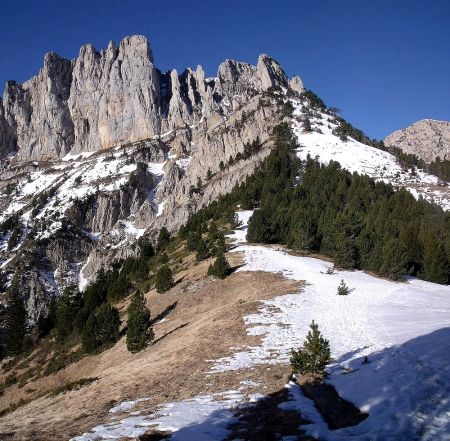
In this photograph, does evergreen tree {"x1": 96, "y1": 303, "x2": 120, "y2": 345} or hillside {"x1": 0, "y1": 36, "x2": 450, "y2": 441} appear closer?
hillside {"x1": 0, "y1": 36, "x2": 450, "y2": 441}

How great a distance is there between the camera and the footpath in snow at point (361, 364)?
8.13 m

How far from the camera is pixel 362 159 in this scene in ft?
296

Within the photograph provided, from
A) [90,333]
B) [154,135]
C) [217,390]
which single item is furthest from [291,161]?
[154,135]

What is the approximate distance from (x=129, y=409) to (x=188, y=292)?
22328 millimetres

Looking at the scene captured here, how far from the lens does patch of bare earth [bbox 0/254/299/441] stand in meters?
12.6

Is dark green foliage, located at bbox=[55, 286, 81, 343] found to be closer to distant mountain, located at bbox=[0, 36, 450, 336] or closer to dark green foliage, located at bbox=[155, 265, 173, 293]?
dark green foliage, located at bbox=[155, 265, 173, 293]

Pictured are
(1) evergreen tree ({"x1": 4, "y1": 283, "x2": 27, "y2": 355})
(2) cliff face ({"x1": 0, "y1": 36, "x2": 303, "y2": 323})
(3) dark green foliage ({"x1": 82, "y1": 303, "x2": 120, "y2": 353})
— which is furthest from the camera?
(2) cliff face ({"x1": 0, "y1": 36, "x2": 303, "y2": 323})

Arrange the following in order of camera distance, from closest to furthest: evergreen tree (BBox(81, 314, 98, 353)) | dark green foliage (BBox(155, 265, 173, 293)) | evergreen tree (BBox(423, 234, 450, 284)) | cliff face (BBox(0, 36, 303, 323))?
evergreen tree (BBox(81, 314, 98, 353)) → dark green foliage (BBox(155, 265, 173, 293)) → evergreen tree (BBox(423, 234, 450, 284)) → cliff face (BBox(0, 36, 303, 323))

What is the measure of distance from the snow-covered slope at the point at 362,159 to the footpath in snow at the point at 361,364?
5339 centimetres

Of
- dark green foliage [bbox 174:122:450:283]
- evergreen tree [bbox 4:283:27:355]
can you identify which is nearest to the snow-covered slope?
dark green foliage [bbox 174:122:450:283]

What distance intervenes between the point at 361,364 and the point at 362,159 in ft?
277

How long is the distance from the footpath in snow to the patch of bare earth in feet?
3.40

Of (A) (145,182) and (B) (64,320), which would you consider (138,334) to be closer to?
(B) (64,320)

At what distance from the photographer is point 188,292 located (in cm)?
3434
